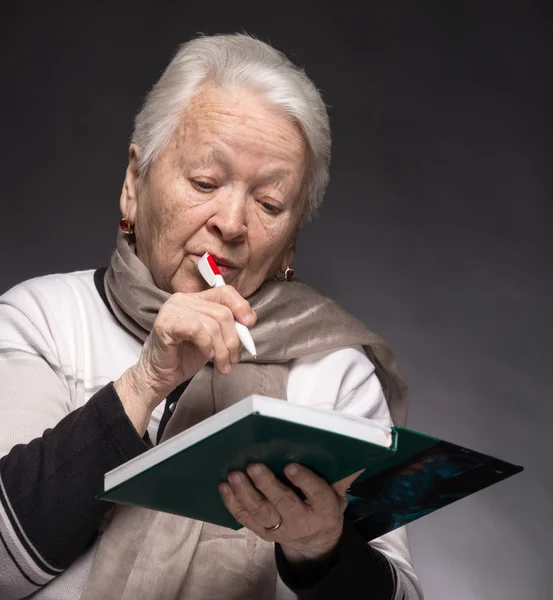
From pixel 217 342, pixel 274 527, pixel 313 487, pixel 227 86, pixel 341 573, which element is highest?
pixel 227 86

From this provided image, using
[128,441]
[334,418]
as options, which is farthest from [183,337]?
[334,418]

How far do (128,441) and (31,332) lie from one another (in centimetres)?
42

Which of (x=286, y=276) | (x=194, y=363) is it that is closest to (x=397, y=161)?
(x=286, y=276)

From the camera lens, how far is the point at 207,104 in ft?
6.83

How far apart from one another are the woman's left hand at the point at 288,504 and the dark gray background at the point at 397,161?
1650 mm

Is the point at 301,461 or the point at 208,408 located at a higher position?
the point at 301,461

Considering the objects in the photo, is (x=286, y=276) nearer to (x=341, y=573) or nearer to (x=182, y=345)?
(x=182, y=345)

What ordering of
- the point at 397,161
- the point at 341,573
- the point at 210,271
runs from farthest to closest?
the point at 397,161 → the point at 210,271 → the point at 341,573

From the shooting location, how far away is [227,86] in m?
2.09

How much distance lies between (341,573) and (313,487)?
10.2 inches

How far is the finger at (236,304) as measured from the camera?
169 centimetres

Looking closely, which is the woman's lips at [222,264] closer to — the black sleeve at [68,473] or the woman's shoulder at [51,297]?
the woman's shoulder at [51,297]

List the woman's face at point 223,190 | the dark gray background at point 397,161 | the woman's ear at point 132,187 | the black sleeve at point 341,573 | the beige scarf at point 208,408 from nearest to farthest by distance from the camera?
1. the black sleeve at point 341,573
2. the beige scarf at point 208,408
3. the woman's face at point 223,190
4. the woman's ear at point 132,187
5. the dark gray background at point 397,161

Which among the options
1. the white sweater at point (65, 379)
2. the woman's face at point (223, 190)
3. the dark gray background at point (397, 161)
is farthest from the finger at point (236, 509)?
the dark gray background at point (397, 161)
